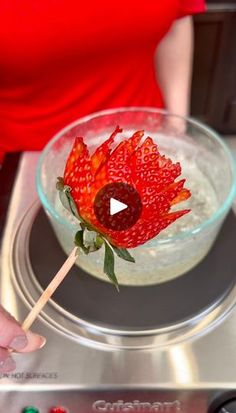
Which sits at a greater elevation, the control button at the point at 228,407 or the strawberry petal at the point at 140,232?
the strawberry petal at the point at 140,232

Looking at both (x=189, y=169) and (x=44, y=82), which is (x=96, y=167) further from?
(x=44, y=82)

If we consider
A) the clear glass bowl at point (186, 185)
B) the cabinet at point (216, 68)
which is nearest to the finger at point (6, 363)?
the clear glass bowl at point (186, 185)

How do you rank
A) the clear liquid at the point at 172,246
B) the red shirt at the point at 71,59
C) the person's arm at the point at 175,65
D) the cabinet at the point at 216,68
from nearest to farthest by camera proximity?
the clear liquid at the point at 172,246
the red shirt at the point at 71,59
the person's arm at the point at 175,65
the cabinet at the point at 216,68

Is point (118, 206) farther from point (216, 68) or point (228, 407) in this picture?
point (216, 68)

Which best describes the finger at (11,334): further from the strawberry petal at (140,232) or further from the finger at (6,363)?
the strawberry petal at (140,232)

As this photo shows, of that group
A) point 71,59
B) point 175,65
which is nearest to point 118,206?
point 71,59

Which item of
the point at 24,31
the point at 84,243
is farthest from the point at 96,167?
the point at 24,31

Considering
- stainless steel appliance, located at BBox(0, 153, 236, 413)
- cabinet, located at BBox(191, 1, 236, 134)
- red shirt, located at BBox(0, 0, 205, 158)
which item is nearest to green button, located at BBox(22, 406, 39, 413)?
stainless steel appliance, located at BBox(0, 153, 236, 413)
